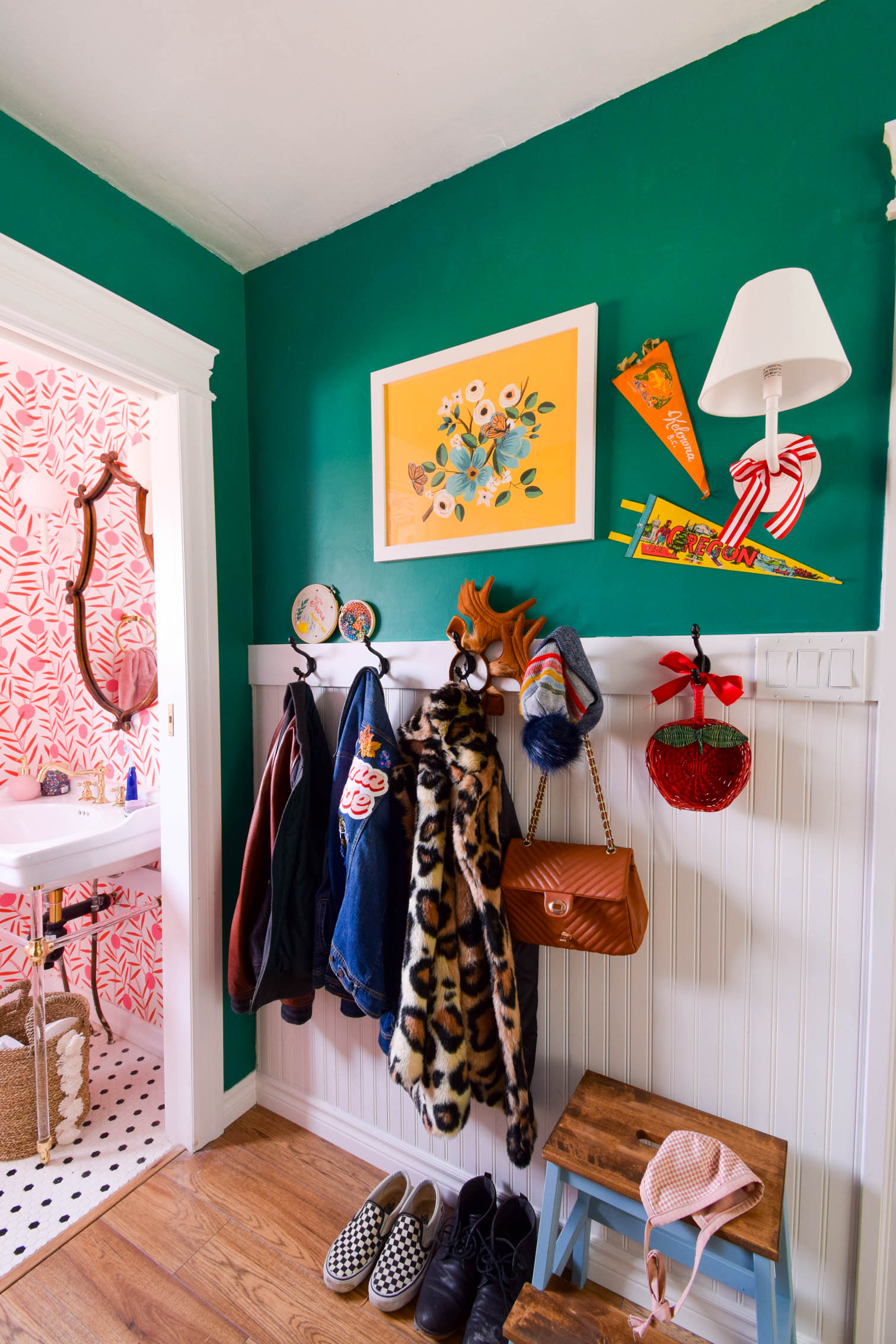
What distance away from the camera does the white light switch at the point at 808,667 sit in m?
1.04

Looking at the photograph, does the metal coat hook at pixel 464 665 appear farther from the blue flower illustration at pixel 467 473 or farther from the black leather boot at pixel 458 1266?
the black leather boot at pixel 458 1266

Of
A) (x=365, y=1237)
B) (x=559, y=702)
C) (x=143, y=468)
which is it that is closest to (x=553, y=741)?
(x=559, y=702)

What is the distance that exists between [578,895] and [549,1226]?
56 cm

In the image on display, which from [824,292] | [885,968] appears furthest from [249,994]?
[824,292]

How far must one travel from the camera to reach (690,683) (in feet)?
3.62

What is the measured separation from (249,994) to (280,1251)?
0.55 metres

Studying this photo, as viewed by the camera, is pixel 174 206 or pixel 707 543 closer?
pixel 707 543

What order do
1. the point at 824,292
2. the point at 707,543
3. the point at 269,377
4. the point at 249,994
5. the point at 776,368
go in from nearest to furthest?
the point at 776,368 < the point at 824,292 < the point at 707,543 < the point at 249,994 < the point at 269,377

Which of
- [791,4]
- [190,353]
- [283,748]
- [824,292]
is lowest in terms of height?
[283,748]

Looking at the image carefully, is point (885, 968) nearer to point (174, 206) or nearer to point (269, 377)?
point (269, 377)

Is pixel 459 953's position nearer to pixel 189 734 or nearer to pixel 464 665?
pixel 464 665

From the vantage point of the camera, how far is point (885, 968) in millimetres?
999

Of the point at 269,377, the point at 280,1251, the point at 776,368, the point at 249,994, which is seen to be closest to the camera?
the point at 776,368

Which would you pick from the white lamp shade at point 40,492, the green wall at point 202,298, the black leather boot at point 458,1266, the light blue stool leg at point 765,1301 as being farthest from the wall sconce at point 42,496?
the light blue stool leg at point 765,1301
